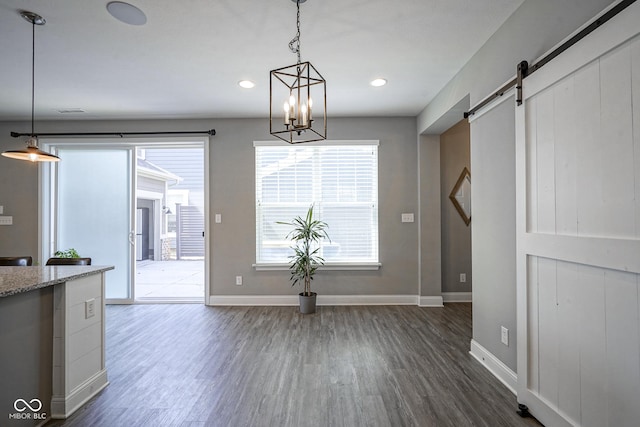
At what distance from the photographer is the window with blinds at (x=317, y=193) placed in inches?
Answer: 175

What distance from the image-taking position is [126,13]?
214cm

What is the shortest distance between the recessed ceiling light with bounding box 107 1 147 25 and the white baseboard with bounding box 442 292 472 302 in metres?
4.69

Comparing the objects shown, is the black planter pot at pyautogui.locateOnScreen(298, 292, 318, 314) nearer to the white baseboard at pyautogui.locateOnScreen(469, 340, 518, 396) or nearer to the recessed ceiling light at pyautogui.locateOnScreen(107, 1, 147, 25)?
the white baseboard at pyautogui.locateOnScreen(469, 340, 518, 396)

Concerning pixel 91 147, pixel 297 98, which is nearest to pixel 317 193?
pixel 297 98

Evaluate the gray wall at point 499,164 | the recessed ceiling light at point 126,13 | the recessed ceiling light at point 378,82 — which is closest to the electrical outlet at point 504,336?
the gray wall at point 499,164

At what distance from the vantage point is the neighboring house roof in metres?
7.81

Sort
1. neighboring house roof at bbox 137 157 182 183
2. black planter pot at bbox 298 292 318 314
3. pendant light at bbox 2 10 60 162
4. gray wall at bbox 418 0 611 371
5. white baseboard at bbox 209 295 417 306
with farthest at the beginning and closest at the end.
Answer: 1. neighboring house roof at bbox 137 157 182 183
2. white baseboard at bbox 209 295 417 306
3. black planter pot at bbox 298 292 318 314
4. pendant light at bbox 2 10 60 162
5. gray wall at bbox 418 0 611 371

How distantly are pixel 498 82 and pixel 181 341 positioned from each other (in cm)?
369

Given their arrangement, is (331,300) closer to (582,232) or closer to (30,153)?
(582,232)

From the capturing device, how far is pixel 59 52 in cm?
266

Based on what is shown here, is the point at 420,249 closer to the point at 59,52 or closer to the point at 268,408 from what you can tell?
the point at 268,408

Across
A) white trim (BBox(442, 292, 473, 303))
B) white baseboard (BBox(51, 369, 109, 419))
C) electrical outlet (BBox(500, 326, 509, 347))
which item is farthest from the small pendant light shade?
white trim (BBox(442, 292, 473, 303))

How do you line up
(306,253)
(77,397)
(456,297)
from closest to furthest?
(77,397), (306,253), (456,297)

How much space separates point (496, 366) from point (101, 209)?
5.29 meters
